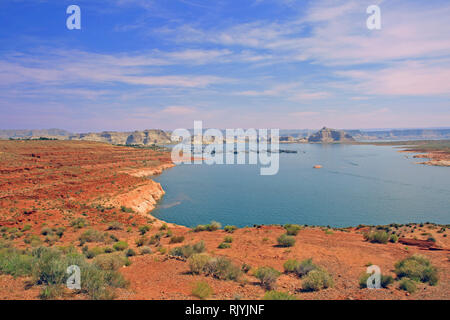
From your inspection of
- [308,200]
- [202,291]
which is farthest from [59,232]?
[308,200]

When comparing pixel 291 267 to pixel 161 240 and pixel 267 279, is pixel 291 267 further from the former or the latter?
pixel 161 240

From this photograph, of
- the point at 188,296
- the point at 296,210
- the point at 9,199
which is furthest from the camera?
the point at 296,210

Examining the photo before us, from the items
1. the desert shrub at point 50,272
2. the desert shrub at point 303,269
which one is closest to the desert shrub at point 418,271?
the desert shrub at point 303,269

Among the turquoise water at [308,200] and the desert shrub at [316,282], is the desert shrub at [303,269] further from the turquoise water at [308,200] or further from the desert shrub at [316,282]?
the turquoise water at [308,200]

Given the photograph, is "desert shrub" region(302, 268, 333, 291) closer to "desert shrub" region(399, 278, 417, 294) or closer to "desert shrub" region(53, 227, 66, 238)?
"desert shrub" region(399, 278, 417, 294)
